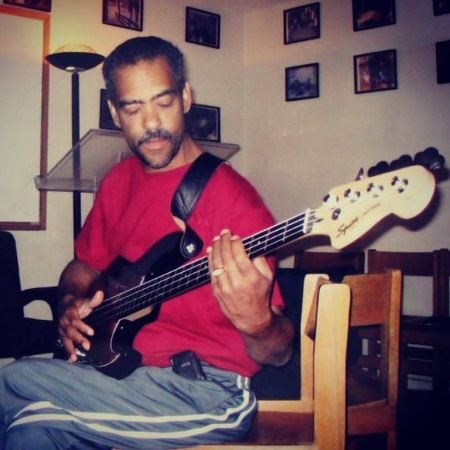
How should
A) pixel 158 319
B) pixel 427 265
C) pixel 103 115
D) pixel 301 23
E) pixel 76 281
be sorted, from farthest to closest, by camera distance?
pixel 301 23, pixel 103 115, pixel 427 265, pixel 76 281, pixel 158 319

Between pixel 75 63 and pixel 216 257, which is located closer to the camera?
pixel 216 257

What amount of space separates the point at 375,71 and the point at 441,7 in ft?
1.83

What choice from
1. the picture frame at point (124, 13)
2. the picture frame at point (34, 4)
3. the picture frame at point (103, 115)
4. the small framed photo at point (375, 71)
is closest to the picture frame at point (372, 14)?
the small framed photo at point (375, 71)

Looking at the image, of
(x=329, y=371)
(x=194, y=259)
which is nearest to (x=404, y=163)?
(x=329, y=371)

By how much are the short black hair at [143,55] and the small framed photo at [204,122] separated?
2.43m

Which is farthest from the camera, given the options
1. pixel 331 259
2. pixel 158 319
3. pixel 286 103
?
pixel 286 103

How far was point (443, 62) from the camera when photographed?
345cm

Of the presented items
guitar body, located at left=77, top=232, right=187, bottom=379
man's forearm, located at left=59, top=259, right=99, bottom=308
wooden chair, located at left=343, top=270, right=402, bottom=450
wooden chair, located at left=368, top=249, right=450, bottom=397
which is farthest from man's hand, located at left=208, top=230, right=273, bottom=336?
wooden chair, located at left=368, top=249, right=450, bottom=397

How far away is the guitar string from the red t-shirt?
4 centimetres

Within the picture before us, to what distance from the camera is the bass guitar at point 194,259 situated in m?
1.02

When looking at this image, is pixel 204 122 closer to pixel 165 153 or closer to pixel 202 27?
pixel 202 27

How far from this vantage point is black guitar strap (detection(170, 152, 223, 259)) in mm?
1354

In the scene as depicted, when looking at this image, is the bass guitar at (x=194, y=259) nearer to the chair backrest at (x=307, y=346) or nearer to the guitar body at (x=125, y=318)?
→ the guitar body at (x=125, y=318)

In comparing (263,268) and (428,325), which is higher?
(263,268)
